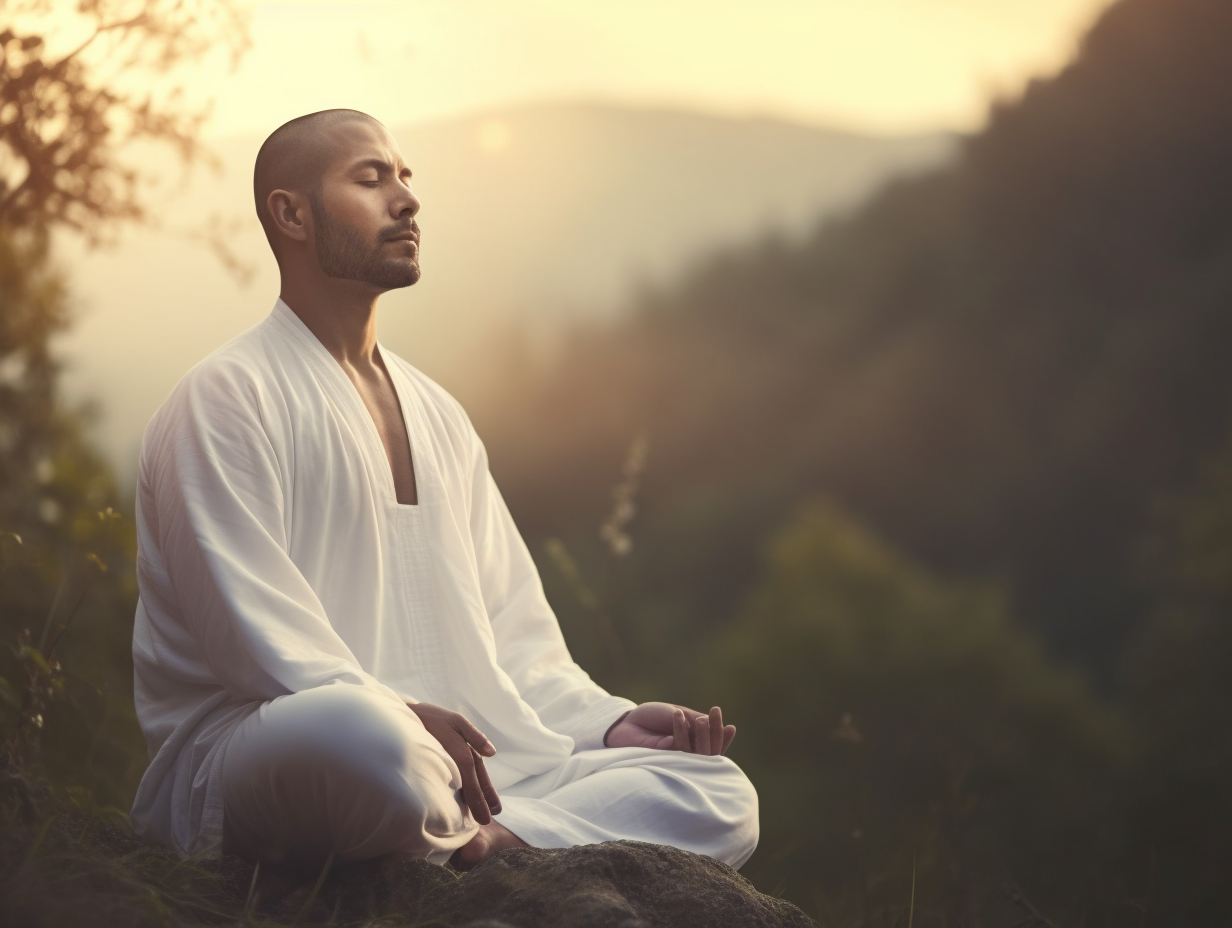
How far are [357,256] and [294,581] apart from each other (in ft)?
2.44

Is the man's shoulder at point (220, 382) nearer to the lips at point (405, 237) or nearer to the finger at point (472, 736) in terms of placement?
the lips at point (405, 237)

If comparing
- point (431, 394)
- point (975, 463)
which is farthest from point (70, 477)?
point (975, 463)

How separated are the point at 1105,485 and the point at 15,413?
50.5ft

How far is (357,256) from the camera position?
8.71ft

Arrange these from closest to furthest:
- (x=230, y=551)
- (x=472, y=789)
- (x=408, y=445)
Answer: (x=472, y=789), (x=230, y=551), (x=408, y=445)

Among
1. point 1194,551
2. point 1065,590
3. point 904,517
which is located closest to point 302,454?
point 1194,551

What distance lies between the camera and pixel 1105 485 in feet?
56.4

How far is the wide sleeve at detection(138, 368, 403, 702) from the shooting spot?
86.4 inches

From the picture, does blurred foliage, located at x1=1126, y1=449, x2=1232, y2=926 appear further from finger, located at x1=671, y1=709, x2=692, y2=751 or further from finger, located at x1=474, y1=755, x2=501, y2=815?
finger, located at x1=474, y1=755, x2=501, y2=815

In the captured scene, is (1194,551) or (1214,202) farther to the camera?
(1214,202)

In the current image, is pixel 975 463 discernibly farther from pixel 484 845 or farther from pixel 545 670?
pixel 484 845

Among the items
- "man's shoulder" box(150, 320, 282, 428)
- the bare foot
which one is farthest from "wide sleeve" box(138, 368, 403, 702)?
the bare foot

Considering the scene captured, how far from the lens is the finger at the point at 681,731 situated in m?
2.65

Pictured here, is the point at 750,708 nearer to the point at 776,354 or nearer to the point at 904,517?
the point at 904,517
